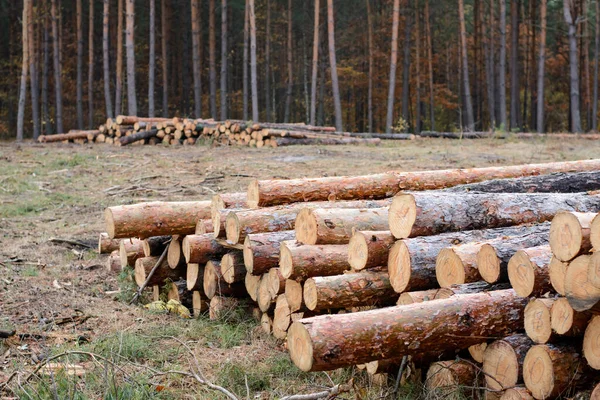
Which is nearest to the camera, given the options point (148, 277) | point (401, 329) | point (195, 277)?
point (401, 329)

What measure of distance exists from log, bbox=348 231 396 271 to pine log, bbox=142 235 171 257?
9.71 ft

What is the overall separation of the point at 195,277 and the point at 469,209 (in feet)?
9.06

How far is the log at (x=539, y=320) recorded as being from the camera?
11.8ft

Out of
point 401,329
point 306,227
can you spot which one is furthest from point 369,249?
point 401,329

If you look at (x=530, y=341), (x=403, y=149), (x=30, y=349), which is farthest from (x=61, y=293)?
(x=403, y=149)

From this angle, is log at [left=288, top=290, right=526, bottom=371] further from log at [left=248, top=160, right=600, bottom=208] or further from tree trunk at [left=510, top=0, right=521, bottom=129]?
tree trunk at [left=510, top=0, right=521, bottom=129]

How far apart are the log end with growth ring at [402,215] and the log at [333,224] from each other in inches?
19.8

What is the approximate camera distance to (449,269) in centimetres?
431

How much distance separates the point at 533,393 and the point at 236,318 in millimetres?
3117

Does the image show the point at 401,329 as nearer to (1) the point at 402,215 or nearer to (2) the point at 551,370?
(2) the point at 551,370

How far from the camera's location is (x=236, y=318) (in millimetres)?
6105

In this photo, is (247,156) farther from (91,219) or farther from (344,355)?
(344,355)

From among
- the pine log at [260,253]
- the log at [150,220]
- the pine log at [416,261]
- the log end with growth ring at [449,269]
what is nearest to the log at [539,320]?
the log end with growth ring at [449,269]

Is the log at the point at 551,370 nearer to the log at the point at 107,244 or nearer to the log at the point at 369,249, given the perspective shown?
the log at the point at 369,249
